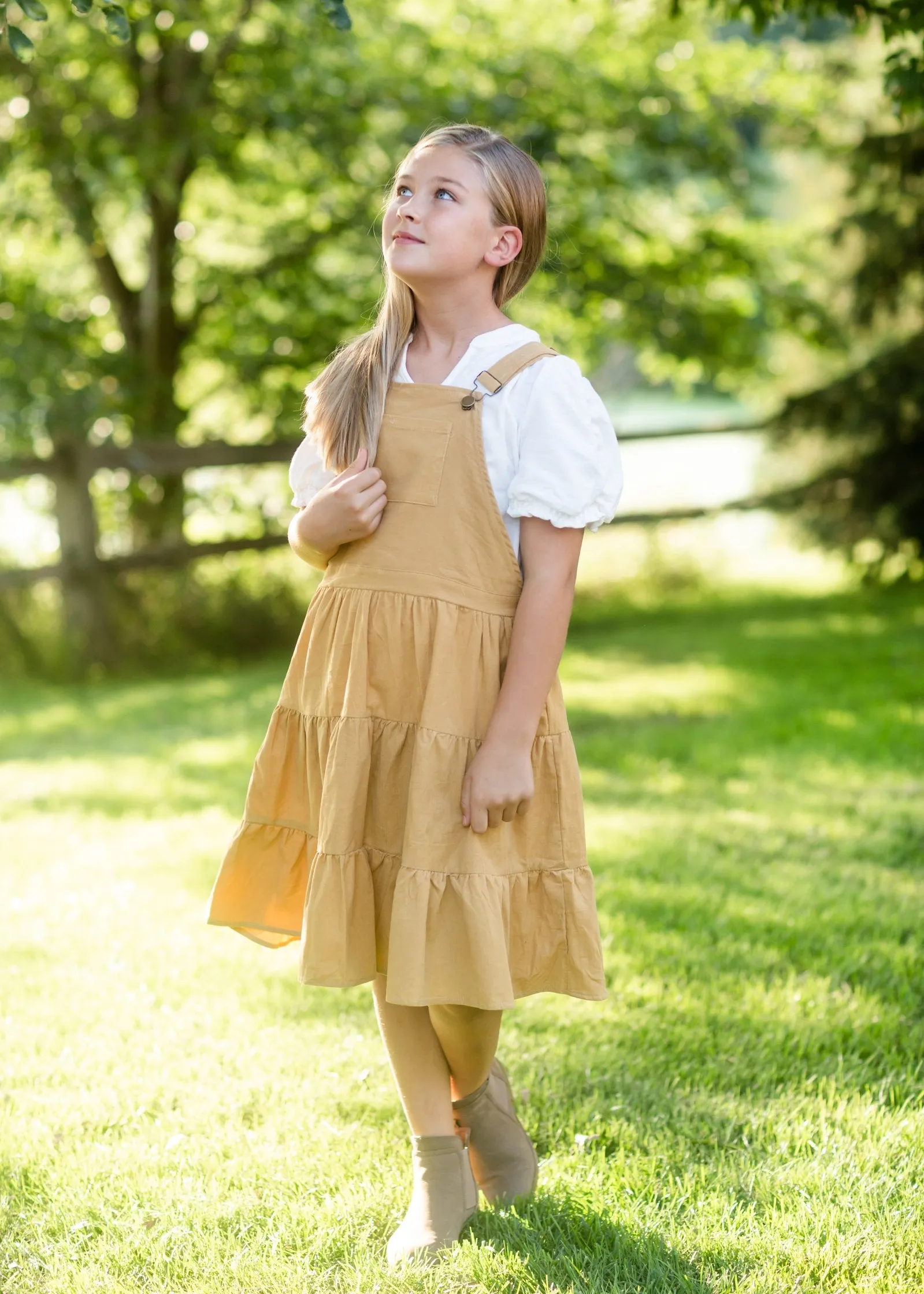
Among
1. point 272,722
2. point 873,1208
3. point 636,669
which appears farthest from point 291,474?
point 636,669

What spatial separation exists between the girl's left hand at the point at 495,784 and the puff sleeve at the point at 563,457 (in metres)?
0.35

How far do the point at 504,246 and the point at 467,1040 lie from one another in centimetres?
128

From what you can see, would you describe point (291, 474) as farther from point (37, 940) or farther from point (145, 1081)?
point (37, 940)

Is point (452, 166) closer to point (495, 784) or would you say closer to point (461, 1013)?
point (495, 784)

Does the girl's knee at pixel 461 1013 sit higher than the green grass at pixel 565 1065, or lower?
higher

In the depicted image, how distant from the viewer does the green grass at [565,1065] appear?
2.02 metres

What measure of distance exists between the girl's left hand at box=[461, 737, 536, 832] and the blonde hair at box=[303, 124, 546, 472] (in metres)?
0.50

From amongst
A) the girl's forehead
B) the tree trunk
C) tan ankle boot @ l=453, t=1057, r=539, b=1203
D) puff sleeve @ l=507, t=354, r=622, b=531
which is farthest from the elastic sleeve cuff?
the tree trunk

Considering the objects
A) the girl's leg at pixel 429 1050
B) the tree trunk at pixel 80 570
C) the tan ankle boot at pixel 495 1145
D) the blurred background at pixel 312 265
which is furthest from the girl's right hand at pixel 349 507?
the tree trunk at pixel 80 570

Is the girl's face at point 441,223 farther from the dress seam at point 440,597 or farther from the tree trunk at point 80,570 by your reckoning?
the tree trunk at point 80,570

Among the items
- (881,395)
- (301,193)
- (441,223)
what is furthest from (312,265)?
(441,223)

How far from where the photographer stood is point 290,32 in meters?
7.62

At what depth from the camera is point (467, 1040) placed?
2121 mm

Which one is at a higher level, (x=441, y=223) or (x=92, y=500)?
(x=441, y=223)
